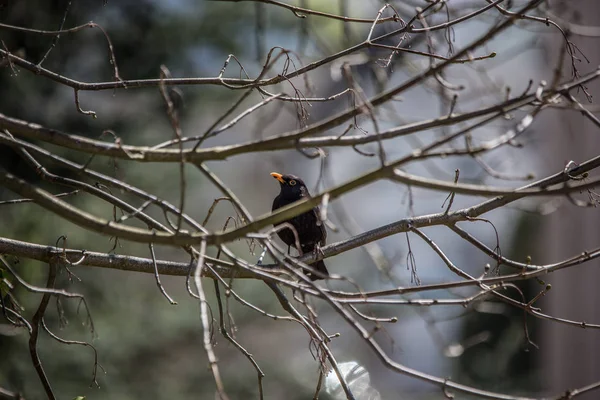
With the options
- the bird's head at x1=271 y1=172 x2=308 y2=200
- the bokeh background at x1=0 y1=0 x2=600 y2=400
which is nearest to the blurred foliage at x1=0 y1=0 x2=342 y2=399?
the bokeh background at x1=0 y1=0 x2=600 y2=400

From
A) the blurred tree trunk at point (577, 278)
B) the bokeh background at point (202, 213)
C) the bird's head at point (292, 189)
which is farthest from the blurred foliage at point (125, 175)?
the blurred tree trunk at point (577, 278)

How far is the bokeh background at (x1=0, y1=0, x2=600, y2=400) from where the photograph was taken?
5.17m

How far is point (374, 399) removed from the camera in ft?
26.0

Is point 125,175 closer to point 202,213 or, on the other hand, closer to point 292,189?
point 292,189

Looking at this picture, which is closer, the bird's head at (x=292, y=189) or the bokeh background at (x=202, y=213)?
the bird's head at (x=292, y=189)

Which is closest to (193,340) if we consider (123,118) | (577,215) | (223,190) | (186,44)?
(123,118)

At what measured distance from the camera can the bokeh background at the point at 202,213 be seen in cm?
→ 517

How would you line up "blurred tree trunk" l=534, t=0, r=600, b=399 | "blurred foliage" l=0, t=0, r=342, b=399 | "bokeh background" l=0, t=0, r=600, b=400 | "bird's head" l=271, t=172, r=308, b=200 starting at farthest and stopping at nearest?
"blurred tree trunk" l=534, t=0, r=600, b=399 < "blurred foliage" l=0, t=0, r=342, b=399 < "bokeh background" l=0, t=0, r=600, b=400 < "bird's head" l=271, t=172, r=308, b=200

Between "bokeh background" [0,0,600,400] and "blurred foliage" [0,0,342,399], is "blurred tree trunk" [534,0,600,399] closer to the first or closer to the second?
"bokeh background" [0,0,600,400]

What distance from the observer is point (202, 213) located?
436 inches

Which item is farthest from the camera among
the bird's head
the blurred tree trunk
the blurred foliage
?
the blurred tree trunk

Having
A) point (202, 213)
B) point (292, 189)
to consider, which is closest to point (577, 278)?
point (292, 189)

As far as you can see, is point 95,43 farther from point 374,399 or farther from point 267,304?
point 374,399

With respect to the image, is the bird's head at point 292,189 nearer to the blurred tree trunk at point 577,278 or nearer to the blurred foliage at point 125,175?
the blurred foliage at point 125,175
